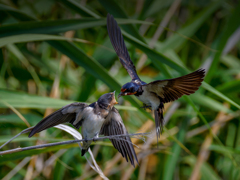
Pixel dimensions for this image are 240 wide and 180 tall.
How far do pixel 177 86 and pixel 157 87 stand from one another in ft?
0.28

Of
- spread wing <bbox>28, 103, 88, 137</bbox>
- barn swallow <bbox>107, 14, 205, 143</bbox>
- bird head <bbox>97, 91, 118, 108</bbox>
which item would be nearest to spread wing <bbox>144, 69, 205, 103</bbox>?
barn swallow <bbox>107, 14, 205, 143</bbox>

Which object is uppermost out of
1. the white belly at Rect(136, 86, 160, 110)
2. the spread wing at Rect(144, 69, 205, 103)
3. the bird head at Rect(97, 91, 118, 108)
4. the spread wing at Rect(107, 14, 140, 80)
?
the spread wing at Rect(107, 14, 140, 80)

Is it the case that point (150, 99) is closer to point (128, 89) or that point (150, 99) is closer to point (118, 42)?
point (128, 89)

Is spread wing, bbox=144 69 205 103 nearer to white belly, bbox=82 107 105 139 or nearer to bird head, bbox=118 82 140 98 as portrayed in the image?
bird head, bbox=118 82 140 98

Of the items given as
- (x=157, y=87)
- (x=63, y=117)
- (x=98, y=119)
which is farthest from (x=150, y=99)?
(x=63, y=117)

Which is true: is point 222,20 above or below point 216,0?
above

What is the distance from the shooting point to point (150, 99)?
893mm

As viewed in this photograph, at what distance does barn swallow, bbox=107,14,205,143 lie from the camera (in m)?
0.69

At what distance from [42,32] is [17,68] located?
96 cm

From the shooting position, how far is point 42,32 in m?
0.95

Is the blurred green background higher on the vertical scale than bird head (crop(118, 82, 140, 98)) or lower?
higher

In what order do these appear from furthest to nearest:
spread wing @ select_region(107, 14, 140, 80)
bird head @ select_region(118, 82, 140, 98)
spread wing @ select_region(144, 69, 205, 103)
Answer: spread wing @ select_region(107, 14, 140, 80)
bird head @ select_region(118, 82, 140, 98)
spread wing @ select_region(144, 69, 205, 103)

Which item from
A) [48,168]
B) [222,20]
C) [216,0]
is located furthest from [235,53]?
[48,168]

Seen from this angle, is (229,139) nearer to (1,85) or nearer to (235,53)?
(235,53)
